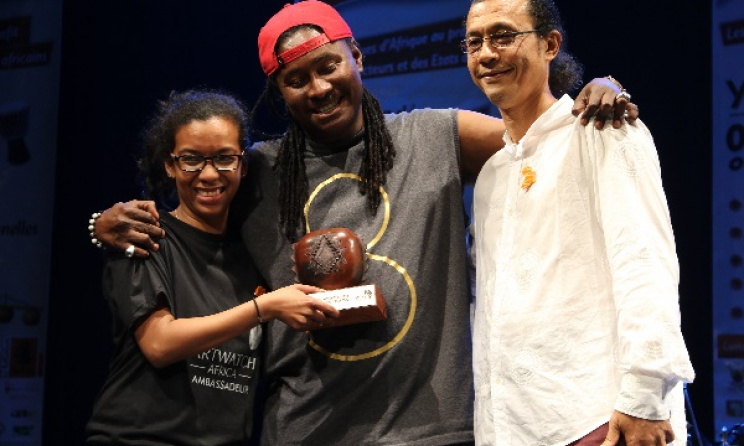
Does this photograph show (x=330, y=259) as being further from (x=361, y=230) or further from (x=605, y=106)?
(x=605, y=106)

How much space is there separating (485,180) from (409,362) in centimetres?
49

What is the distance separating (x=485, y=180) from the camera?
2266mm

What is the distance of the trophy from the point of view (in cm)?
211

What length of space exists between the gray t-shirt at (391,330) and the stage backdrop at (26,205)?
287 centimetres

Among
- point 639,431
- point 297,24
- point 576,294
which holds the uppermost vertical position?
point 297,24

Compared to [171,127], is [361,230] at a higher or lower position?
lower

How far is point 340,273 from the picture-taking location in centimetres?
215

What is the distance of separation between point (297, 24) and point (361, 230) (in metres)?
0.58

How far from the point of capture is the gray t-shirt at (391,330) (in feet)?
7.36

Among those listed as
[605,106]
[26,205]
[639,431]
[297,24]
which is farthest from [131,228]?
[26,205]

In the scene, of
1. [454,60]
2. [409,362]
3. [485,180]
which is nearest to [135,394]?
[409,362]

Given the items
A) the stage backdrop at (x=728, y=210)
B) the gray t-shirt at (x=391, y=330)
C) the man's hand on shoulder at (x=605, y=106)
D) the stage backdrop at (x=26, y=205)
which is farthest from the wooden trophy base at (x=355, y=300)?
the stage backdrop at (x=26, y=205)

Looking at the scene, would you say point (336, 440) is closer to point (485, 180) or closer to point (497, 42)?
point (485, 180)

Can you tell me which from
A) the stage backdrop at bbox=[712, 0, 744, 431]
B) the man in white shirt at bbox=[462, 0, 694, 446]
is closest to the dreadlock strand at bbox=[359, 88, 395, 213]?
the man in white shirt at bbox=[462, 0, 694, 446]
